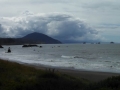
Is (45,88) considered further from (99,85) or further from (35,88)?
(99,85)

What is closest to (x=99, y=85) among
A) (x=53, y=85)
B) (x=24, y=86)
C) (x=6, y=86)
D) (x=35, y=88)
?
(x=53, y=85)

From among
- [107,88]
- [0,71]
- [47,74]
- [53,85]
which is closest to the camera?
[107,88]

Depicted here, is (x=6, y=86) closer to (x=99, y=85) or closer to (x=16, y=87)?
(x=16, y=87)

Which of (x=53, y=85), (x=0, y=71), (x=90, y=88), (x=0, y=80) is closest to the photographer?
(x=90, y=88)

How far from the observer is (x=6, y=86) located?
9.48 metres

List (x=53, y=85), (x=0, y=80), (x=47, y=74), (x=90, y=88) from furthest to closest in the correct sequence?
(x=47, y=74)
(x=0, y=80)
(x=53, y=85)
(x=90, y=88)

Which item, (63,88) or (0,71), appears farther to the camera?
(0,71)

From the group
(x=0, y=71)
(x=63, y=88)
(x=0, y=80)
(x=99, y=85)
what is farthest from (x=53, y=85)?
(x=0, y=71)

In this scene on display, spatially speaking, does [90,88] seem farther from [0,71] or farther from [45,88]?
[0,71]

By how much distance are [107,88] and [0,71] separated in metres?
7.09

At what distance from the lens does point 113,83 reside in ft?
27.8

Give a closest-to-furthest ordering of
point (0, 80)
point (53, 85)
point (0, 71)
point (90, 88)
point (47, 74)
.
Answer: point (90, 88) → point (53, 85) → point (0, 80) → point (47, 74) → point (0, 71)

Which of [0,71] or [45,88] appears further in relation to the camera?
[0,71]

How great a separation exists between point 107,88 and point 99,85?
0.68 metres
